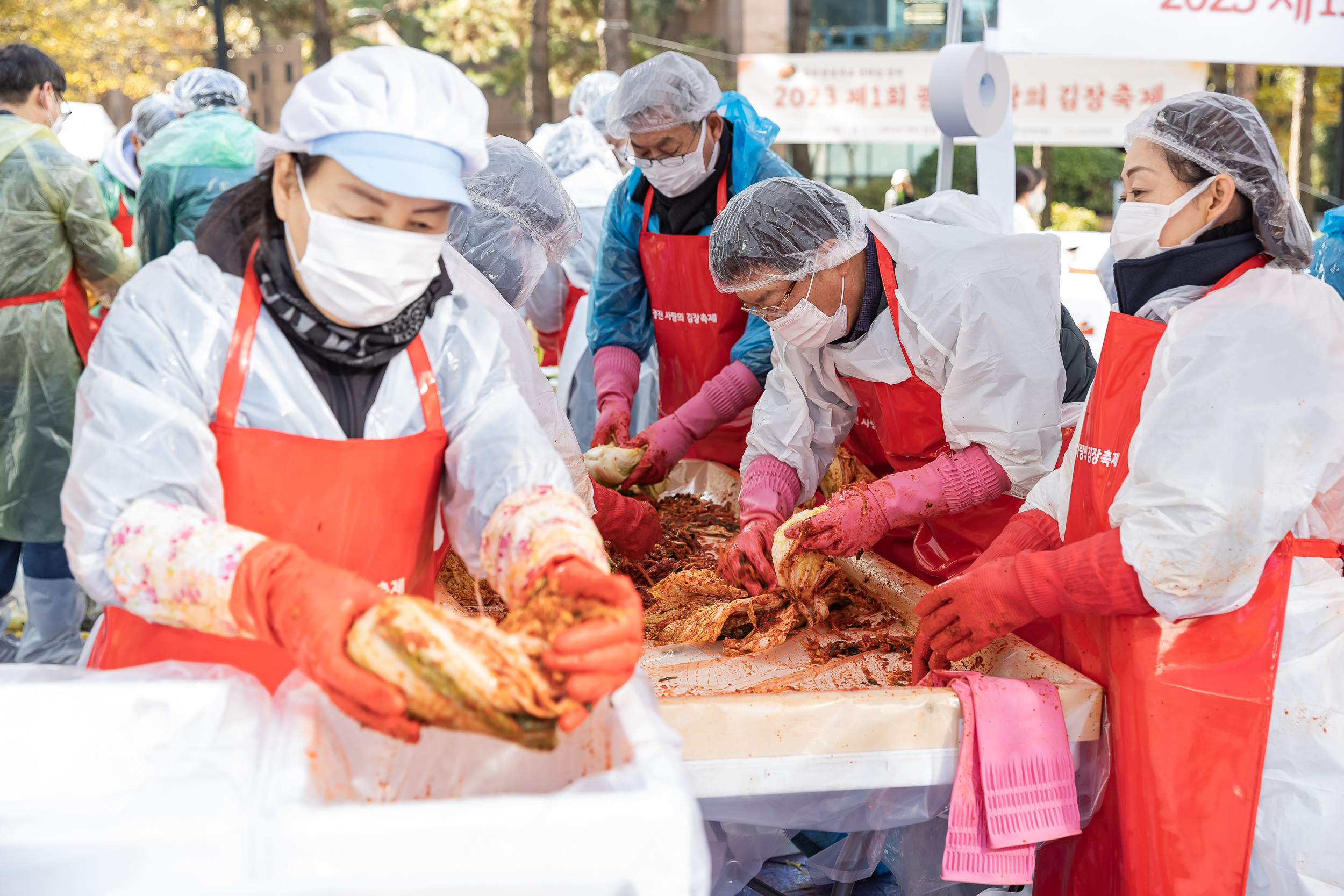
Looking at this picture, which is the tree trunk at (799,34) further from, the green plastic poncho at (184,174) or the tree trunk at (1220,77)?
Result: the green plastic poncho at (184,174)

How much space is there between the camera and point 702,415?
3625 mm

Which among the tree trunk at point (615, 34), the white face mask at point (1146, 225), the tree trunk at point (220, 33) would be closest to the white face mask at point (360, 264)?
the white face mask at point (1146, 225)

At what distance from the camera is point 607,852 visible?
3.89 ft

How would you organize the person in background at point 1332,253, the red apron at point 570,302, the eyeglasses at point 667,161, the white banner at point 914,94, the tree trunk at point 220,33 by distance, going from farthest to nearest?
1. the tree trunk at point 220,33
2. the white banner at point 914,94
3. the red apron at point 570,302
4. the eyeglasses at point 667,161
5. the person in background at point 1332,253

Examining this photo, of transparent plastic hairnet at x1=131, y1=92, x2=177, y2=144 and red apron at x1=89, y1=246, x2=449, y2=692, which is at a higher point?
transparent plastic hairnet at x1=131, y1=92, x2=177, y2=144

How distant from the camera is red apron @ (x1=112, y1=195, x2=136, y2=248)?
6.51m

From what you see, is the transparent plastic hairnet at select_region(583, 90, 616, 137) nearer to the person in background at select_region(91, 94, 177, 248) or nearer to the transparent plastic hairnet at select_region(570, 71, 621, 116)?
the transparent plastic hairnet at select_region(570, 71, 621, 116)

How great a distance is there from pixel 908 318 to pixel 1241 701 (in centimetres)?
117

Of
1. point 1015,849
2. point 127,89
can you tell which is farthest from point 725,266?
point 127,89

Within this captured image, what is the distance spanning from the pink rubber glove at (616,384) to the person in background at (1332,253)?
233 cm

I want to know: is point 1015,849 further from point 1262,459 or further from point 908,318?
point 908,318

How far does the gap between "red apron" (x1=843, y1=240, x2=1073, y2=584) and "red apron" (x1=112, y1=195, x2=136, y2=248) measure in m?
5.40

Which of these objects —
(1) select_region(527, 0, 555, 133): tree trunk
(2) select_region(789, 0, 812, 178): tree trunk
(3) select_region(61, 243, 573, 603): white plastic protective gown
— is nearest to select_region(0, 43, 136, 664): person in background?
(3) select_region(61, 243, 573, 603): white plastic protective gown

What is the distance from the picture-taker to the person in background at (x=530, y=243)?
8.83 feet
